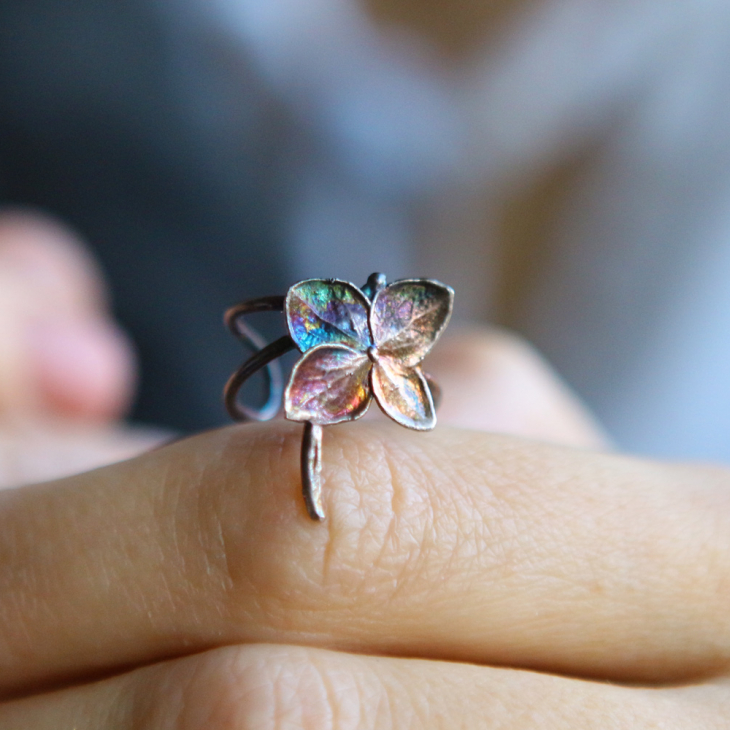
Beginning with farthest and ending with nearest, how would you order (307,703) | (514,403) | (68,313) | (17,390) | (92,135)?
(92,135)
(68,313)
(17,390)
(514,403)
(307,703)

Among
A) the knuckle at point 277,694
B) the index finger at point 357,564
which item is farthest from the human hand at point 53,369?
the knuckle at point 277,694

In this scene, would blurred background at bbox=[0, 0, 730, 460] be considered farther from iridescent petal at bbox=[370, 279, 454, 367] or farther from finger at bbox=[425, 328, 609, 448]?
iridescent petal at bbox=[370, 279, 454, 367]

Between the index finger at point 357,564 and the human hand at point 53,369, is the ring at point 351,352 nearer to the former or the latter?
the index finger at point 357,564

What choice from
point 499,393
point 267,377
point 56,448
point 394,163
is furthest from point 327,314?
point 394,163

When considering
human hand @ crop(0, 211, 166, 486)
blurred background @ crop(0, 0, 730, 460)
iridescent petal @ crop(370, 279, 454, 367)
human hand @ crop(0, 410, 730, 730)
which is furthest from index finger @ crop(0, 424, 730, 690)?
blurred background @ crop(0, 0, 730, 460)

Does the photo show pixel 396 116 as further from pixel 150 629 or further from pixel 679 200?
pixel 150 629

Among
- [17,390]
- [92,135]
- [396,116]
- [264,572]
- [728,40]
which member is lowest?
[17,390]

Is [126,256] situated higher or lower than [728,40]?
lower

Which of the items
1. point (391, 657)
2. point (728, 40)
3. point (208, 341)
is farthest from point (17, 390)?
point (728, 40)
